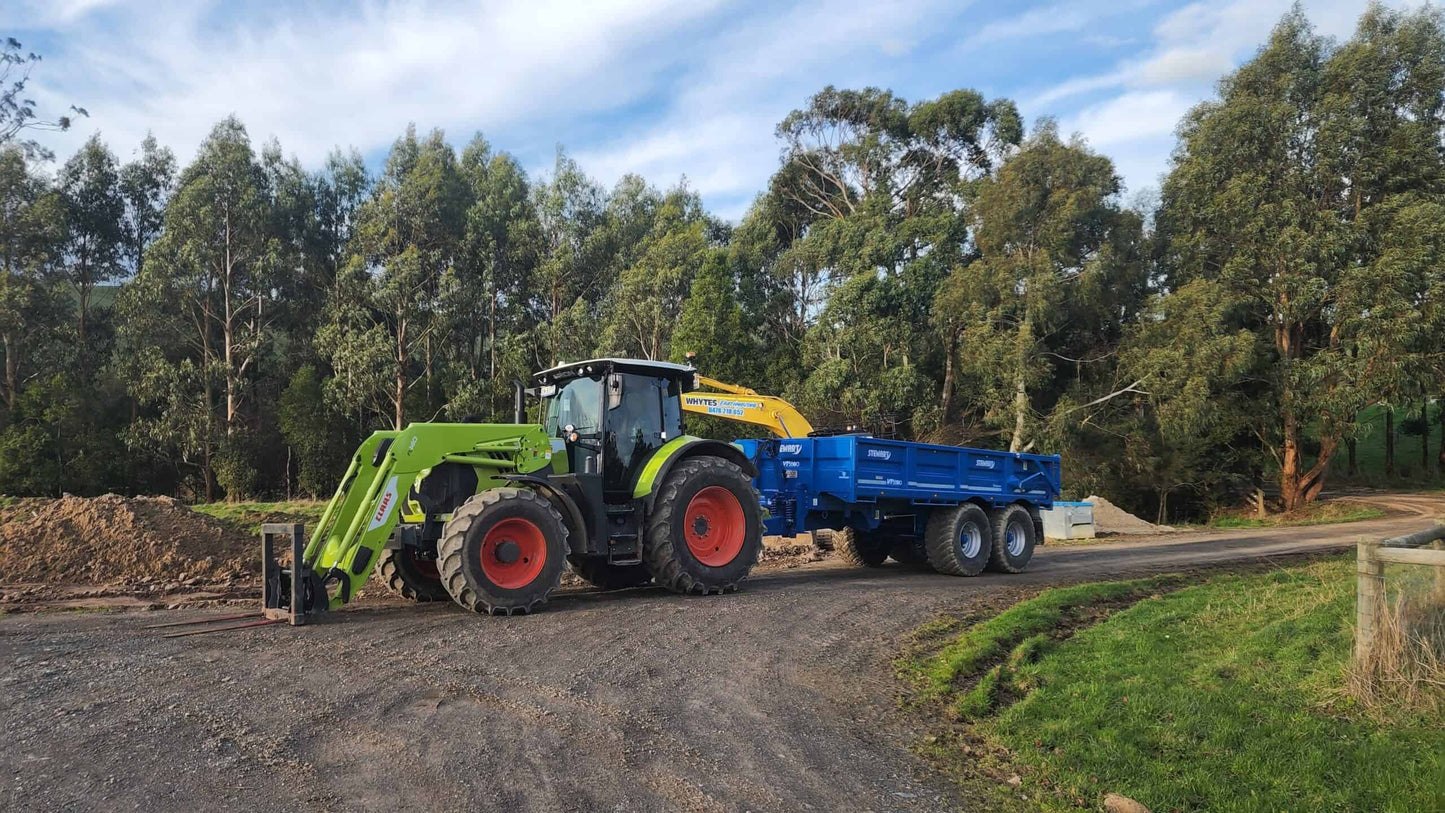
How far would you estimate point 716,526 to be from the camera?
1084cm

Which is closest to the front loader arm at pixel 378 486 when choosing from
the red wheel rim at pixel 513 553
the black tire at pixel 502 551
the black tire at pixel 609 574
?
the black tire at pixel 502 551

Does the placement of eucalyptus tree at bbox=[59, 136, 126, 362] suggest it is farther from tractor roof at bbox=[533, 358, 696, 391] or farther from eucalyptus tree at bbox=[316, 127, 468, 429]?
tractor roof at bbox=[533, 358, 696, 391]

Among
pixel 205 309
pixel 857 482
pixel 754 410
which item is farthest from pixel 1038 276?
pixel 205 309

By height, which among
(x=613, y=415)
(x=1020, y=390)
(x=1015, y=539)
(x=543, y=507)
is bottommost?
(x=1015, y=539)

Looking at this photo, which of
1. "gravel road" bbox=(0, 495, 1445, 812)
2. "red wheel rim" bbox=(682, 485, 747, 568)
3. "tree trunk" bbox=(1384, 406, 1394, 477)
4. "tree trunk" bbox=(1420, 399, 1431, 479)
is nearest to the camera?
"gravel road" bbox=(0, 495, 1445, 812)

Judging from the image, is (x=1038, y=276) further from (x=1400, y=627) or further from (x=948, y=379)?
(x=1400, y=627)

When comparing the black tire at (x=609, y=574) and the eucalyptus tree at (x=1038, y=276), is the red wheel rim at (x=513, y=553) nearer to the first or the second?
the black tire at (x=609, y=574)

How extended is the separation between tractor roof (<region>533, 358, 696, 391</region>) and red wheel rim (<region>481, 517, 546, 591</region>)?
2114mm

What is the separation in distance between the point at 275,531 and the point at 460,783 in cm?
506

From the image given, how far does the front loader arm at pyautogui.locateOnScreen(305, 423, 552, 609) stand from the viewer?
27.1ft

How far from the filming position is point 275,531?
8477 millimetres

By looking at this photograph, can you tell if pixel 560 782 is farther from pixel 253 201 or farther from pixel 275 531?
pixel 253 201

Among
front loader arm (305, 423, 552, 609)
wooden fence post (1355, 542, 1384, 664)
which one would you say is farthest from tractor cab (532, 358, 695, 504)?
wooden fence post (1355, 542, 1384, 664)

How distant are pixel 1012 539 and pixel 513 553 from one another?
8718 mm
